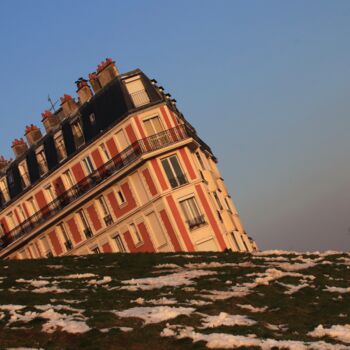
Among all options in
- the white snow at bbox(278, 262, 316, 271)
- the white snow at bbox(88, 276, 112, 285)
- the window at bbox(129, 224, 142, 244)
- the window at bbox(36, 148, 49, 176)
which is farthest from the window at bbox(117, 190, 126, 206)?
the white snow at bbox(88, 276, 112, 285)

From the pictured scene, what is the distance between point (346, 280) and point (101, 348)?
1431 cm

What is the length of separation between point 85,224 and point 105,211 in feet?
9.44

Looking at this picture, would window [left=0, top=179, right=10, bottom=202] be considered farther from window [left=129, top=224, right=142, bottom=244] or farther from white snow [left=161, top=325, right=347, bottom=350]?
white snow [left=161, top=325, right=347, bottom=350]

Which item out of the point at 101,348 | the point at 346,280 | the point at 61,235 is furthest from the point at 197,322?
the point at 61,235

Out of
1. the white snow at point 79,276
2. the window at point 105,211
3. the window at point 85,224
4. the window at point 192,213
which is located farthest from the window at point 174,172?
the white snow at point 79,276

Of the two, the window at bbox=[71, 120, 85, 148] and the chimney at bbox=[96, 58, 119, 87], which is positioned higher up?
the chimney at bbox=[96, 58, 119, 87]

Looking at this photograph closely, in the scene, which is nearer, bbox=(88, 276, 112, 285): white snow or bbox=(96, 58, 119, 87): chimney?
bbox=(88, 276, 112, 285): white snow

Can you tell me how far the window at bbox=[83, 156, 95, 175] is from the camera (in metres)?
62.9

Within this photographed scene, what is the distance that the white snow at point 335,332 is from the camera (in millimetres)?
17047

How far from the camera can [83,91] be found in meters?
66.7

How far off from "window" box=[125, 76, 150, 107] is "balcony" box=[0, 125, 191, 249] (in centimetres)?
366

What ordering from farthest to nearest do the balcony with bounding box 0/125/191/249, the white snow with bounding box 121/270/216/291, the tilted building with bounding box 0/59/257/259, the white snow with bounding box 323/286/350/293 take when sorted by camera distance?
the balcony with bounding box 0/125/191/249
the tilted building with bounding box 0/59/257/259
the white snow with bounding box 121/270/216/291
the white snow with bounding box 323/286/350/293

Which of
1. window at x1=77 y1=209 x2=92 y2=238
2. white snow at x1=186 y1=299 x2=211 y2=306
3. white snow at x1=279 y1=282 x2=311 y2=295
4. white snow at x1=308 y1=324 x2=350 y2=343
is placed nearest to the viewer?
white snow at x1=308 y1=324 x2=350 y2=343

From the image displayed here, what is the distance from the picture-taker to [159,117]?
59.6 meters
